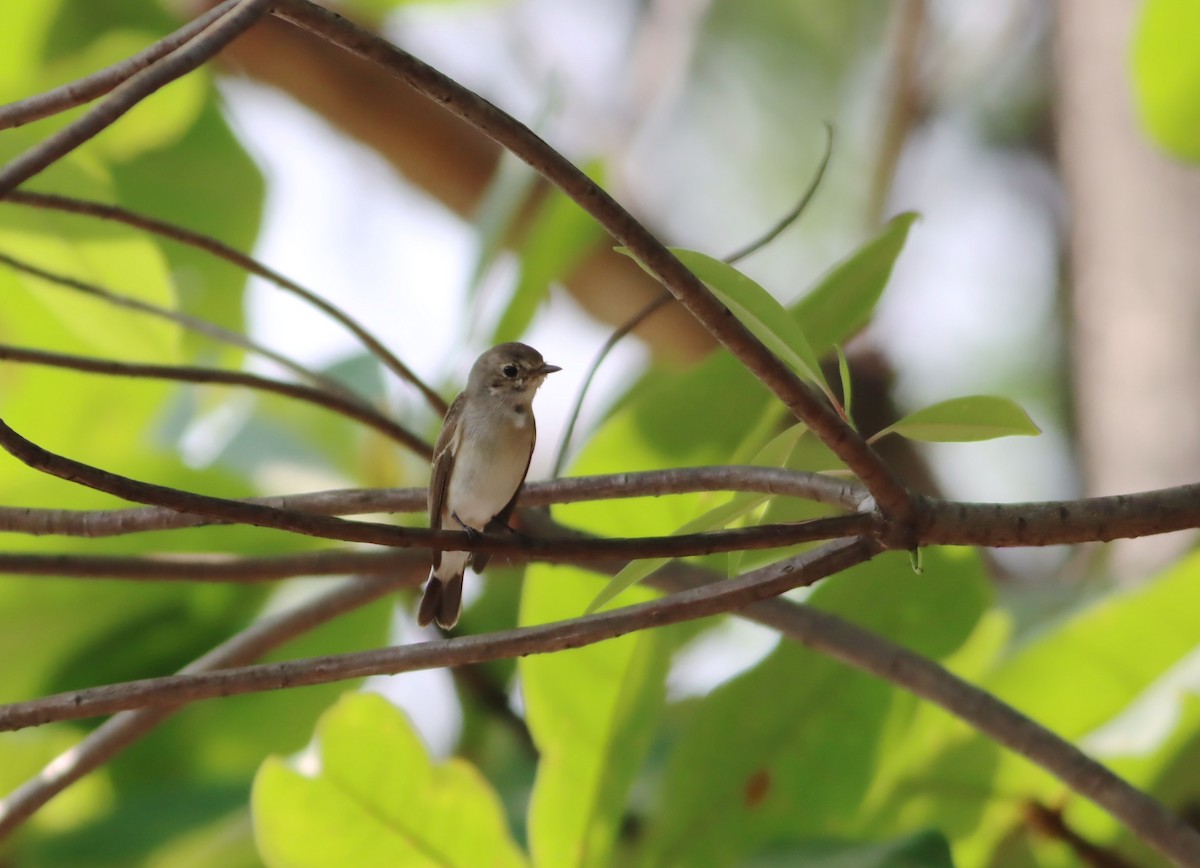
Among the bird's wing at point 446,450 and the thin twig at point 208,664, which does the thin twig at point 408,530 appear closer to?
the thin twig at point 208,664

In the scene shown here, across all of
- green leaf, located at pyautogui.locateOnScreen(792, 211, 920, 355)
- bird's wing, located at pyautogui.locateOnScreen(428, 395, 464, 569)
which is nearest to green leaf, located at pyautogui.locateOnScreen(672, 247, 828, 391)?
green leaf, located at pyautogui.locateOnScreen(792, 211, 920, 355)

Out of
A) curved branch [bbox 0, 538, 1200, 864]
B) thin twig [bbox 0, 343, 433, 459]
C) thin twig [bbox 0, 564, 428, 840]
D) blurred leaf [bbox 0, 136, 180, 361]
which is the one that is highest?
blurred leaf [bbox 0, 136, 180, 361]

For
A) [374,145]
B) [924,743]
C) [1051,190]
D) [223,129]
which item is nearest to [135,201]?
[223,129]

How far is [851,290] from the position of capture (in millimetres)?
1438

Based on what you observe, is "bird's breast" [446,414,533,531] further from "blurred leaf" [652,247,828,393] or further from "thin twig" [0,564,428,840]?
"blurred leaf" [652,247,828,393]

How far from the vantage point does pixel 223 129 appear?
2.62 metres

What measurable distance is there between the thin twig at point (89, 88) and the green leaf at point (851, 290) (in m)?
0.72

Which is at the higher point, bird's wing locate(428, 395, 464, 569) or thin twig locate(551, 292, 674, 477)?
bird's wing locate(428, 395, 464, 569)

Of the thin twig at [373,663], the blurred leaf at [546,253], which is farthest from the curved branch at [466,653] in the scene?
the blurred leaf at [546,253]

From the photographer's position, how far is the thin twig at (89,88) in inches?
38.7

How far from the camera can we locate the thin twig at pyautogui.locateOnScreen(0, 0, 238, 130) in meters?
0.98

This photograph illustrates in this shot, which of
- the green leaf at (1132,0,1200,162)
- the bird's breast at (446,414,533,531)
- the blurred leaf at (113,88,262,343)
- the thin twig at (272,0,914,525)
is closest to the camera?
the thin twig at (272,0,914,525)

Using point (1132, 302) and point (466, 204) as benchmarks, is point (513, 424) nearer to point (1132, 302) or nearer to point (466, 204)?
point (466, 204)

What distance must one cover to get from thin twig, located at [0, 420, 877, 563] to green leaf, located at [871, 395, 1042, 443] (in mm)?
121
